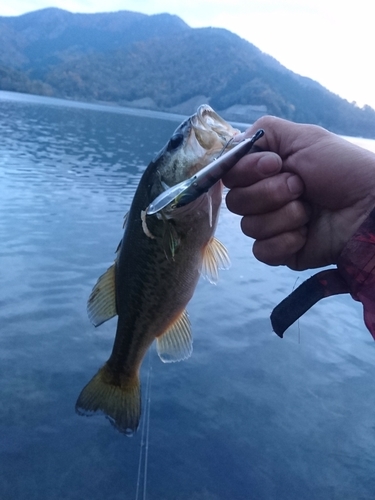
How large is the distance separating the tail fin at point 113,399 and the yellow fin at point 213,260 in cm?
98

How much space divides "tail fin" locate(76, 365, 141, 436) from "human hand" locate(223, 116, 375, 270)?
1366mm

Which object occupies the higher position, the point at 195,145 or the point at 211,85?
the point at 195,145

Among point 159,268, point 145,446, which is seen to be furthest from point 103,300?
point 145,446

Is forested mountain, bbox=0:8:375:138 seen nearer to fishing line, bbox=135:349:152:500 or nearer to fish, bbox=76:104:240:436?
fishing line, bbox=135:349:152:500

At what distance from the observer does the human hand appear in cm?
260

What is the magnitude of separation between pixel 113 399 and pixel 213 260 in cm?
125

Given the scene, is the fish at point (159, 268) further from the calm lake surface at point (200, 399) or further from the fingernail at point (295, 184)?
the calm lake surface at point (200, 399)

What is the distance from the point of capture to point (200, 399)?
7.20m

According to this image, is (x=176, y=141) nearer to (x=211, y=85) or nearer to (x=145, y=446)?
(x=145, y=446)

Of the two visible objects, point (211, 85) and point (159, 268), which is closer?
point (159, 268)

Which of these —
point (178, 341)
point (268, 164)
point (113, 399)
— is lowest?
point (113, 399)

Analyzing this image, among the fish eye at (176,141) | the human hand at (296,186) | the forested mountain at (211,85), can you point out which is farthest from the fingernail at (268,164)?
the forested mountain at (211,85)

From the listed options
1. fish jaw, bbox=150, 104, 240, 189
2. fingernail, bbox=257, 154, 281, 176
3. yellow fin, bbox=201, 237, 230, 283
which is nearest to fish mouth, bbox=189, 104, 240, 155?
fish jaw, bbox=150, 104, 240, 189

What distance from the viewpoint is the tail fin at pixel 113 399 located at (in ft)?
10.5
